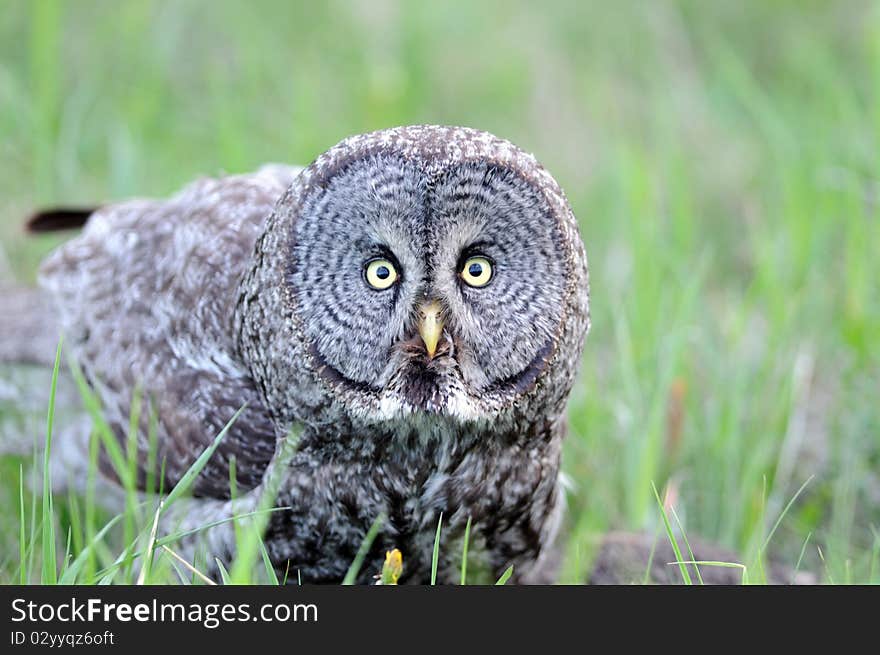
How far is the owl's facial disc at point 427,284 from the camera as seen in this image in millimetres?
2498

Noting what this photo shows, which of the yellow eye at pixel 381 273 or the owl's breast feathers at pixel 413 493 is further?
the owl's breast feathers at pixel 413 493

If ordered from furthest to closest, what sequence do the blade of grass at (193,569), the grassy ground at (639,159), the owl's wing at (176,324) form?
1. the grassy ground at (639,159)
2. the owl's wing at (176,324)
3. the blade of grass at (193,569)

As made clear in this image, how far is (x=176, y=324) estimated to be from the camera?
330 cm

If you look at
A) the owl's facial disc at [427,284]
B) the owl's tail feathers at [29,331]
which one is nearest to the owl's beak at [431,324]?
the owl's facial disc at [427,284]

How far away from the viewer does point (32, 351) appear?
3.84 meters

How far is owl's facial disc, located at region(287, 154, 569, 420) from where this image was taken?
2.50 meters

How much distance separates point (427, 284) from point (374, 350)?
0.20 meters

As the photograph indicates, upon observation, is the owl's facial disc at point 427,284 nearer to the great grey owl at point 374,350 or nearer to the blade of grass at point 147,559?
the great grey owl at point 374,350

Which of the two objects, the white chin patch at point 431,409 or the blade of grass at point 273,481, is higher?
the white chin patch at point 431,409

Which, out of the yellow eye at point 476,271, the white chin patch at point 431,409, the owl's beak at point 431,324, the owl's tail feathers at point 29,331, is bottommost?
the white chin patch at point 431,409

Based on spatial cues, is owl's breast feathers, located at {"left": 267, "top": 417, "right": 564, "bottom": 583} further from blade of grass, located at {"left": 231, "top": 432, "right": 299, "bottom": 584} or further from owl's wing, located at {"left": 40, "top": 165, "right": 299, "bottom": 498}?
owl's wing, located at {"left": 40, "top": 165, "right": 299, "bottom": 498}

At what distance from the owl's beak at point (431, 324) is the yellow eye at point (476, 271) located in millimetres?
92

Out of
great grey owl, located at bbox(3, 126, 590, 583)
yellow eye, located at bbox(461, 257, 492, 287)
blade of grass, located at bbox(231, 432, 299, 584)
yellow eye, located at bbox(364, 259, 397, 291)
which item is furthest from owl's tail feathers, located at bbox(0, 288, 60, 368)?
yellow eye, located at bbox(461, 257, 492, 287)

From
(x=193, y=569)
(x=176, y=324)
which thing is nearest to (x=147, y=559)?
(x=193, y=569)
